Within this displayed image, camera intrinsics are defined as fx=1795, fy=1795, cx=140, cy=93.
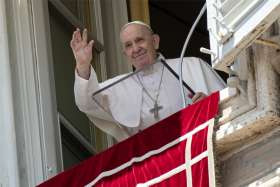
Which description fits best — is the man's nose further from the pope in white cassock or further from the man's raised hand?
the man's raised hand

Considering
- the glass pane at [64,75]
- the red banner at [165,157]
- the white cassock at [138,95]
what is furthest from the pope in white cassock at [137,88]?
the glass pane at [64,75]

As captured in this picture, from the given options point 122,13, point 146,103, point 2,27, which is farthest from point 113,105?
point 122,13

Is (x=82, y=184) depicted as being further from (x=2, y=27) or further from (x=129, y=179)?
(x=2, y=27)

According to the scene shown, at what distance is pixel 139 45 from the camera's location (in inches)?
340

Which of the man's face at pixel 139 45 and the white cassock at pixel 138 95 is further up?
the man's face at pixel 139 45

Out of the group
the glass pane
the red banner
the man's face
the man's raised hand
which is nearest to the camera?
the red banner

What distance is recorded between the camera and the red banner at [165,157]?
7520 millimetres

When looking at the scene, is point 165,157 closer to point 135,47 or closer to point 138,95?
point 138,95

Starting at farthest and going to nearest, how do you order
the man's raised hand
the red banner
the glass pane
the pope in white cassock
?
the glass pane < the pope in white cassock < the man's raised hand < the red banner

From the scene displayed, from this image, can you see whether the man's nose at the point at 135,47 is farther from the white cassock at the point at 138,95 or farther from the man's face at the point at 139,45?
the white cassock at the point at 138,95

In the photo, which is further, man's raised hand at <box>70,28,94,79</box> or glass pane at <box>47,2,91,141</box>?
glass pane at <box>47,2,91,141</box>

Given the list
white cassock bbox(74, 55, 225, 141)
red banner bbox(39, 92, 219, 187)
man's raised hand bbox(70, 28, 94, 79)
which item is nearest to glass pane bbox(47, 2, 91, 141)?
white cassock bbox(74, 55, 225, 141)

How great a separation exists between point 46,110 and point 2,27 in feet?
1.52

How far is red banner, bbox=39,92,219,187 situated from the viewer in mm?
7520
